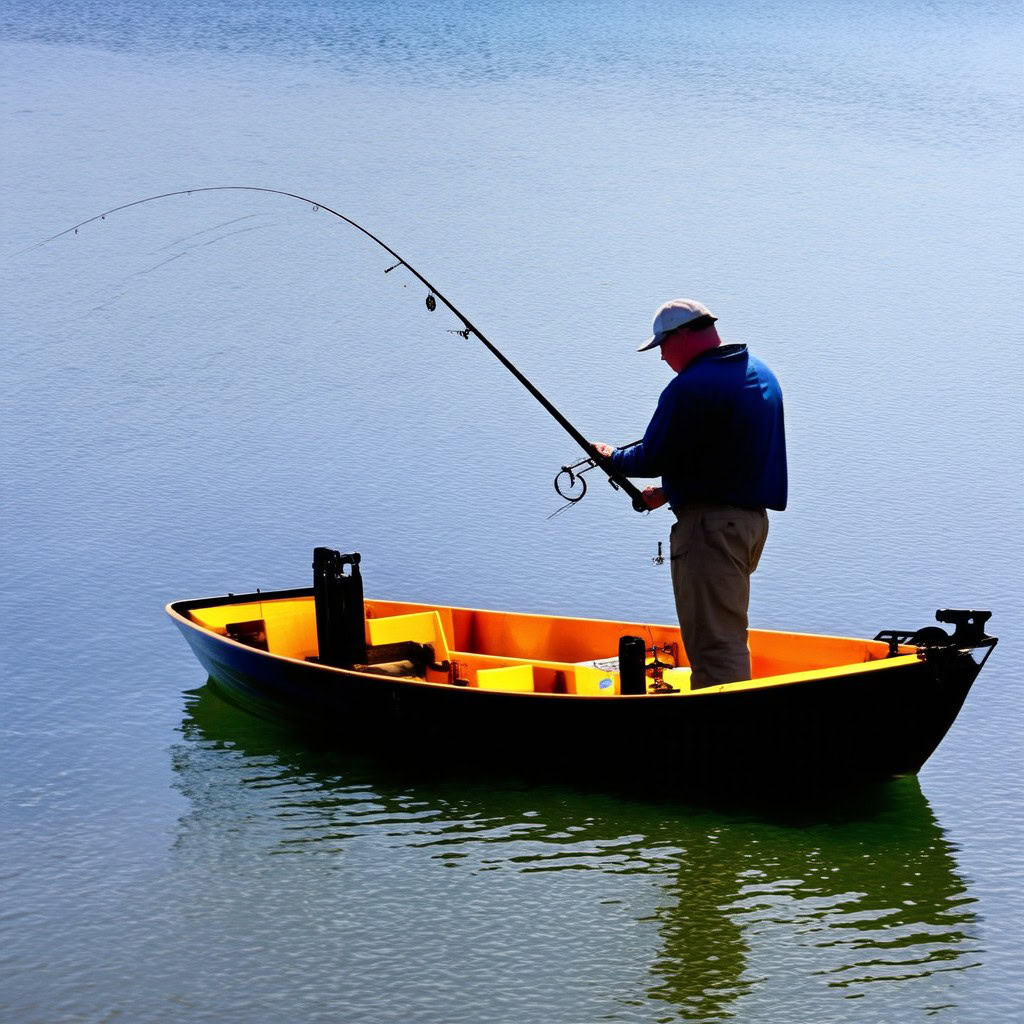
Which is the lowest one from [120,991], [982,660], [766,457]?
[120,991]

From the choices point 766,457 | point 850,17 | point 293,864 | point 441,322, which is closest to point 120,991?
point 293,864

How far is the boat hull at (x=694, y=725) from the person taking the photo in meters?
5.51

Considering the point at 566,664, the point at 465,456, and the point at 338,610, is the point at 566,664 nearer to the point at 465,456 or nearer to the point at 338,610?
the point at 338,610

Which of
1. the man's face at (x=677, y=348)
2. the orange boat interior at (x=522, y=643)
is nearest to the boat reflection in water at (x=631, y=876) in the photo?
the orange boat interior at (x=522, y=643)

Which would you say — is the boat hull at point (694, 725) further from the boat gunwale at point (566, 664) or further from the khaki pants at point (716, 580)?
the khaki pants at point (716, 580)

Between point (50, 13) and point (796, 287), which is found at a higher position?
point (50, 13)

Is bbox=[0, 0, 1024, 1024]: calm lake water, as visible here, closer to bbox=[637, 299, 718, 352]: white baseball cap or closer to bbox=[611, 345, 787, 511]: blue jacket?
bbox=[611, 345, 787, 511]: blue jacket

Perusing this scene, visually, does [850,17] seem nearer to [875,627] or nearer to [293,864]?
[875,627]

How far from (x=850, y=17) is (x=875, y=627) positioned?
22068 mm

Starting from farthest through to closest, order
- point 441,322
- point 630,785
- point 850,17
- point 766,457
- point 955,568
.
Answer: point 850,17, point 441,322, point 955,568, point 630,785, point 766,457

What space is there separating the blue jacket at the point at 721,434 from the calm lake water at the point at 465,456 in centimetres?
108

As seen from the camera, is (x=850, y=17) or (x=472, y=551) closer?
(x=472, y=551)

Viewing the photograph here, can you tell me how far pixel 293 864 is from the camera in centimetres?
554

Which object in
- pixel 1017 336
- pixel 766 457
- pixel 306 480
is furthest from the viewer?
pixel 1017 336
